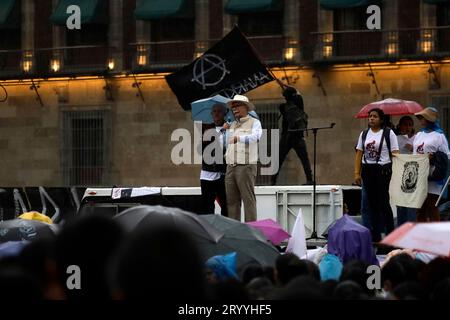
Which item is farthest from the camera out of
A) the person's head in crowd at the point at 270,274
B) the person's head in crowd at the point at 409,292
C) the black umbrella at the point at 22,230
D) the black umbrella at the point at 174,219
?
the black umbrella at the point at 22,230

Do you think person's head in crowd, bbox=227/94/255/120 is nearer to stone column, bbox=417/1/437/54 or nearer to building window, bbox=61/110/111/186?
stone column, bbox=417/1/437/54

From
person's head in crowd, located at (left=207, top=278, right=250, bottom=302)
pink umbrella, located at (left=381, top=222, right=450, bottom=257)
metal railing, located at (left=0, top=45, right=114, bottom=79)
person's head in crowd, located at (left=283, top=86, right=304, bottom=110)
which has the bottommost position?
person's head in crowd, located at (left=207, top=278, right=250, bottom=302)

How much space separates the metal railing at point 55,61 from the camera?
4188cm

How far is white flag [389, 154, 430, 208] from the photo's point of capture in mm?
17047

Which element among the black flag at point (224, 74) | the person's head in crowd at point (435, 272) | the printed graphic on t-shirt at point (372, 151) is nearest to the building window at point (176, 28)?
the black flag at point (224, 74)

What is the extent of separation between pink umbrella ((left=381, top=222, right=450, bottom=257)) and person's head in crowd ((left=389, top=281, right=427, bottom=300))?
241 mm

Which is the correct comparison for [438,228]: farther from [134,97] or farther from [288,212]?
[134,97]

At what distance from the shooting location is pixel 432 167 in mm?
17203

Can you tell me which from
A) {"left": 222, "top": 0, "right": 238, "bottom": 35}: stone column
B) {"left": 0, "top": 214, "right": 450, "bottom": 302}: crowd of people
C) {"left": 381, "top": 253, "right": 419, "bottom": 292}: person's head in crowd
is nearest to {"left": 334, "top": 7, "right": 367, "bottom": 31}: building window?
{"left": 222, "top": 0, "right": 238, "bottom": 35}: stone column

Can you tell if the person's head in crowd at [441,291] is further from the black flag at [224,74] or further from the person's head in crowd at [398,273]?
the black flag at [224,74]

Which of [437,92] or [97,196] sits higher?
[437,92]

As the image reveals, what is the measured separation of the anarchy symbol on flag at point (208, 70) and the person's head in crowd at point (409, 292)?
12.7 meters
